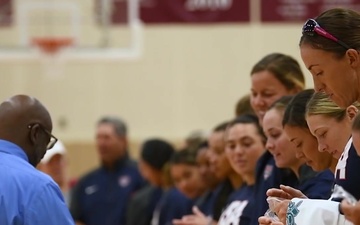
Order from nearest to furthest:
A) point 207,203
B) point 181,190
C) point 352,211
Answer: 1. point 352,211
2. point 207,203
3. point 181,190

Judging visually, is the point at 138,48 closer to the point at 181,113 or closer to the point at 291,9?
the point at 181,113

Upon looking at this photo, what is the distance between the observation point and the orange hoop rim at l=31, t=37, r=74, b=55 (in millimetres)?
9836

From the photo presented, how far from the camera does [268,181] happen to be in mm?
4000

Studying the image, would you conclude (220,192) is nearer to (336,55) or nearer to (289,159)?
(289,159)

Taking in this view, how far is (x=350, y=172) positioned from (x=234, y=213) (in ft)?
5.86

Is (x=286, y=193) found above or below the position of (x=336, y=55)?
below

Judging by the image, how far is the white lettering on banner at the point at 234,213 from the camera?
4.25 m

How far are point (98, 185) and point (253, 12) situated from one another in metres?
2.79

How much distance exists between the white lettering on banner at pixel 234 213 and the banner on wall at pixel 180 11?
217 inches

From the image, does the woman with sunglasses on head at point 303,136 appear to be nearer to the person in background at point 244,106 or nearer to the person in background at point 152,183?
the person in background at point 244,106

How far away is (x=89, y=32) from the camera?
406 inches

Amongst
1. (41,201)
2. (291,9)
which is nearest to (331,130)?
(41,201)

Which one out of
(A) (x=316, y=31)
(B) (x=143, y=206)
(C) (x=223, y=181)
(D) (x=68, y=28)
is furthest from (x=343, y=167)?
(D) (x=68, y=28)

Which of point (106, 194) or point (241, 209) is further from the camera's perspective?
point (106, 194)
